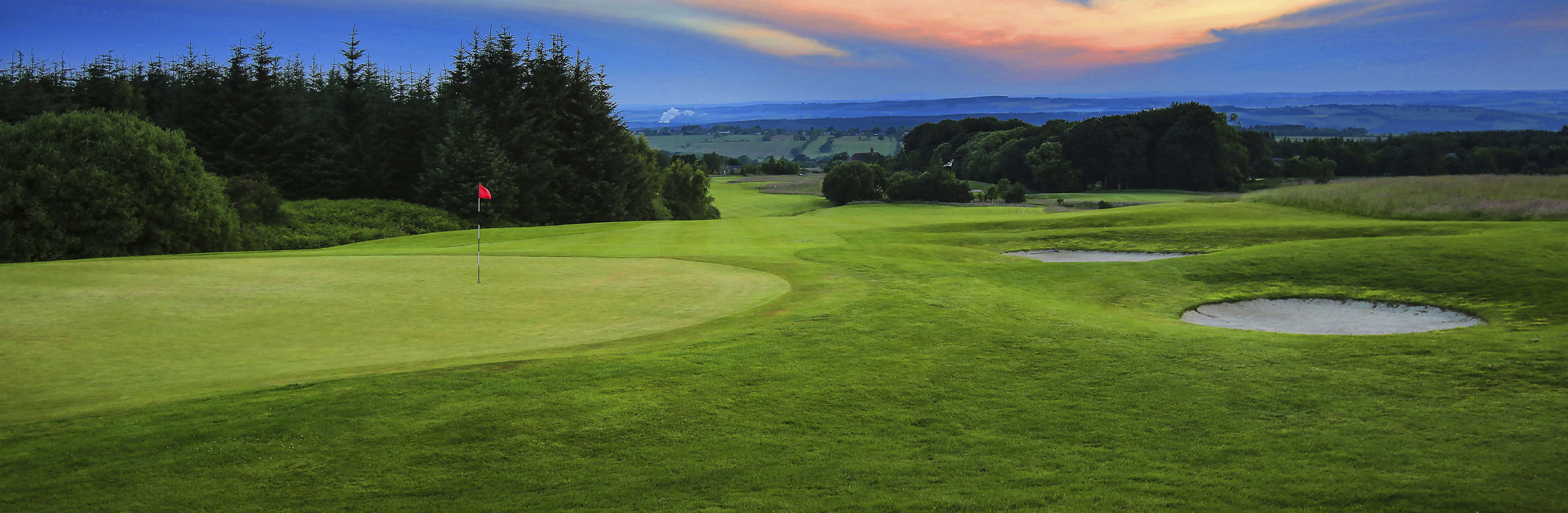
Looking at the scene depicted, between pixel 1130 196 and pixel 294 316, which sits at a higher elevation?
pixel 1130 196

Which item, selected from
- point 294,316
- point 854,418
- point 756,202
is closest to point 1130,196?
point 756,202

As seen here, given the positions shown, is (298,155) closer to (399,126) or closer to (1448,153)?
(399,126)

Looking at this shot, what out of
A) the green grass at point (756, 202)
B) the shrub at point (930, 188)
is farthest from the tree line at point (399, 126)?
the shrub at point (930, 188)

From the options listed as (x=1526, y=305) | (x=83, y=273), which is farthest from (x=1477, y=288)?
(x=83, y=273)

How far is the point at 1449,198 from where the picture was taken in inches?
1067

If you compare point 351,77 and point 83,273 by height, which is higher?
point 351,77

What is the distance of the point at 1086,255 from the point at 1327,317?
10.2 metres

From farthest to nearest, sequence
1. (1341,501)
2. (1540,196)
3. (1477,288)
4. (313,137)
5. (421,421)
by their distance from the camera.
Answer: (313,137) < (1540,196) < (1477,288) < (421,421) < (1341,501)

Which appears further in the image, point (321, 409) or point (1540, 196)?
point (1540, 196)

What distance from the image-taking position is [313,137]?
47.6 metres

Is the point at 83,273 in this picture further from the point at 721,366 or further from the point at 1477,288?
the point at 1477,288

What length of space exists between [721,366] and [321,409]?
3.91 meters

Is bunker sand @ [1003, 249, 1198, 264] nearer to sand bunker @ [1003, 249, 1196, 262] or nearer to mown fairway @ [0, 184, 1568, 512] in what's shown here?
sand bunker @ [1003, 249, 1196, 262]

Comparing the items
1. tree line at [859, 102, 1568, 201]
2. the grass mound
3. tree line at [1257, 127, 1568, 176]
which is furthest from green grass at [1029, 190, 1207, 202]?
the grass mound
